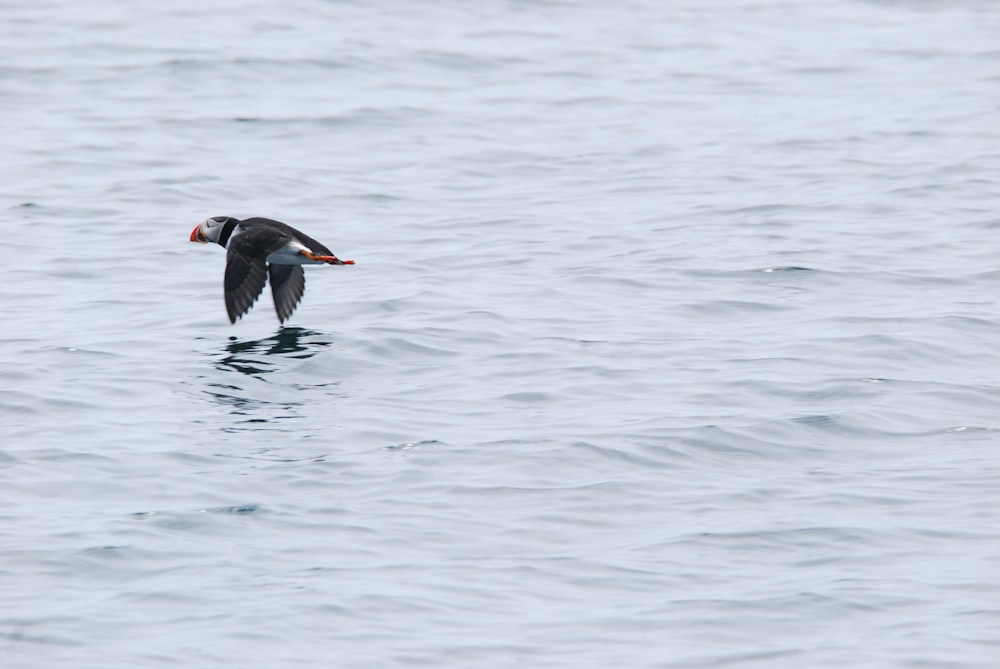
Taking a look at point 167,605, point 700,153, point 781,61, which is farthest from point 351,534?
point 781,61

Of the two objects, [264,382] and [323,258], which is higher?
[323,258]

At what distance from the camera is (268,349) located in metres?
11.4

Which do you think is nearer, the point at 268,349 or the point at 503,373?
the point at 503,373

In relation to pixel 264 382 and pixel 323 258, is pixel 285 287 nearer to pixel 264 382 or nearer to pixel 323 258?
pixel 323 258

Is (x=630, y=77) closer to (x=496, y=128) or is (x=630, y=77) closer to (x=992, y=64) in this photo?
(x=496, y=128)

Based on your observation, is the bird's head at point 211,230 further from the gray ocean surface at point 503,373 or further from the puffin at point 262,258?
the gray ocean surface at point 503,373

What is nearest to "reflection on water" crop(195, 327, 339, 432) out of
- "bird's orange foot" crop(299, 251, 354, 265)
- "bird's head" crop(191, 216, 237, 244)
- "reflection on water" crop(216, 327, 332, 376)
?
"reflection on water" crop(216, 327, 332, 376)

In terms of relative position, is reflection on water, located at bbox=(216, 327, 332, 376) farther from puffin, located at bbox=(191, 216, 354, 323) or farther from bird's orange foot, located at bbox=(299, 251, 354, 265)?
bird's orange foot, located at bbox=(299, 251, 354, 265)

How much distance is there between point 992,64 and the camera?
22938 mm

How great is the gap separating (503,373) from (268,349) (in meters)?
1.75

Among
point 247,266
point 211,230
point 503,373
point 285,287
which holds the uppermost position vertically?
point 211,230

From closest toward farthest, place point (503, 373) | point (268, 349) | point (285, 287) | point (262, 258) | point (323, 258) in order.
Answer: point (503, 373) < point (268, 349) < point (323, 258) < point (262, 258) < point (285, 287)

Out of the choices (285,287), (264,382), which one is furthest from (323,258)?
(264,382)

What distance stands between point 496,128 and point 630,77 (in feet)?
11.9
